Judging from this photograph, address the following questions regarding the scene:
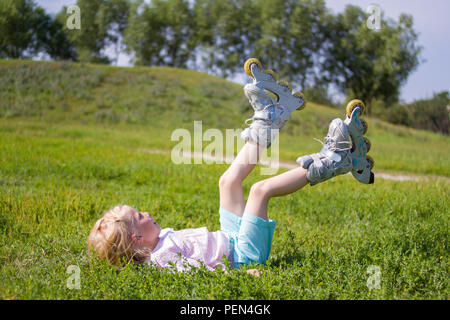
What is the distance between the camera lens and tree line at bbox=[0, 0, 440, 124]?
38.9 m

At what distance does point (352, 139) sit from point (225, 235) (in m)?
1.51

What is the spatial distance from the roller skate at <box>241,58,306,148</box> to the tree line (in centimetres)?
3352

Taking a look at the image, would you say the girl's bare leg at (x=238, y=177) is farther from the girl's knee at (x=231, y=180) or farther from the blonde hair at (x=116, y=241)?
the blonde hair at (x=116, y=241)

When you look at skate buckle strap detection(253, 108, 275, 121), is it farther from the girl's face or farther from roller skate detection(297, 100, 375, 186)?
the girl's face

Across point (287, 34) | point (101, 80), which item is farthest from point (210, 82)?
point (287, 34)

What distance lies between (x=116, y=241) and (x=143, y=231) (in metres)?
0.26

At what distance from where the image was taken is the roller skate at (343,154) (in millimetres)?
3387

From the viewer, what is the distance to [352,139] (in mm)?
3615

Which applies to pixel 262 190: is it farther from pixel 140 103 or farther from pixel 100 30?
pixel 100 30

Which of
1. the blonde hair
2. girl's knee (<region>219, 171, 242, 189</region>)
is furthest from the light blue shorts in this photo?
the blonde hair

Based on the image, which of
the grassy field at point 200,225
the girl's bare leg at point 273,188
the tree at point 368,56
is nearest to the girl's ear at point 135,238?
the grassy field at point 200,225

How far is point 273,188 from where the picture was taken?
3.42 metres

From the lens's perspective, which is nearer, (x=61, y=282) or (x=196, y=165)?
(x=61, y=282)
